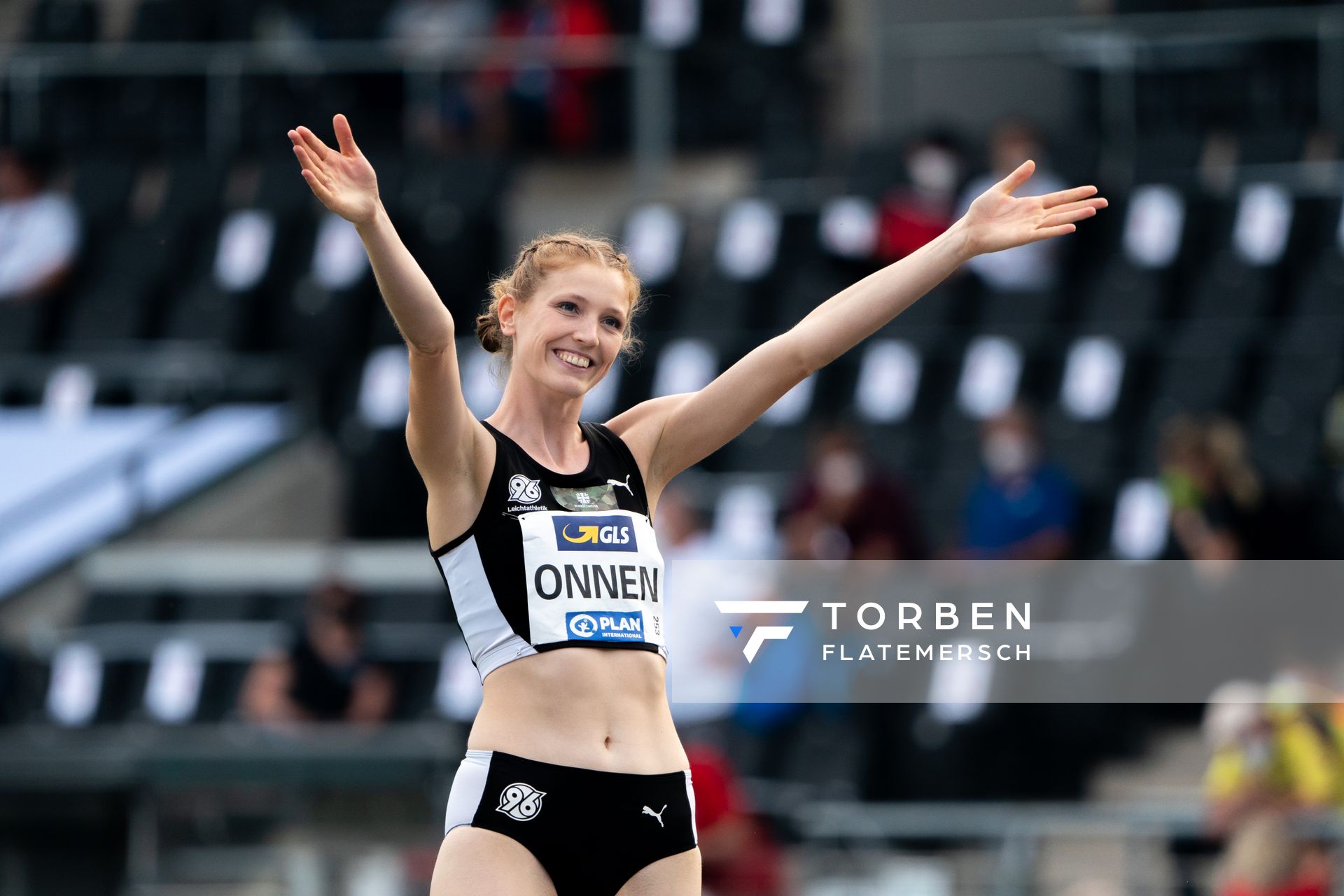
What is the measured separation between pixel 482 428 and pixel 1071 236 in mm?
8239

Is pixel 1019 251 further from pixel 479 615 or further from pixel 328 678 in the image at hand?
pixel 479 615

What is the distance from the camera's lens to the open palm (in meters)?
4.52

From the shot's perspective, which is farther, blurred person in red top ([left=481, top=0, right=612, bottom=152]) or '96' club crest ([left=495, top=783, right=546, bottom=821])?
blurred person in red top ([left=481, top=0, right=612, bottom=152])

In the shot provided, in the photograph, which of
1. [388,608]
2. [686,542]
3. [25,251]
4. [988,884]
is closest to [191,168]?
[25,251]

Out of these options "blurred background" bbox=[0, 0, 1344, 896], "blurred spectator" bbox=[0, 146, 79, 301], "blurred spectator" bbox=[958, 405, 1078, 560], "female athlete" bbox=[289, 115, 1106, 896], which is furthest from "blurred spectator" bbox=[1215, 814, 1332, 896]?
"blurred spectator" bbox=[0, 146, 79, 301]

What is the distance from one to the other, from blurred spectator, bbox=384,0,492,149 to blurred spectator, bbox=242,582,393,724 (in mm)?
5308

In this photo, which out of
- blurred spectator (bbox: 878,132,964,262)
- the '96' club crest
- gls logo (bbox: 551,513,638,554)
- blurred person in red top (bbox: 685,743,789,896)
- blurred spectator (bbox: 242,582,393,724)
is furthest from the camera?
blurred spectator (bbox: 878,132,964,262)

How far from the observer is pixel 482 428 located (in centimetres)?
434

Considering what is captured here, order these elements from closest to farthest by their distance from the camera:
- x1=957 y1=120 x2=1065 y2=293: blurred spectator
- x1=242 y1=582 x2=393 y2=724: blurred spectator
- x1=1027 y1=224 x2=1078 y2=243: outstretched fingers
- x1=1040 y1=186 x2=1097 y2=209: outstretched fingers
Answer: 1. x1=1027 y1=224 x2=1078 y2=243: outstretched fingers
2. x1=1040 y1=186 x2=1097 y2=209: outstretched fingers
3. x1=242 y1=582 x2=393 y2=724: blurred spectator
4. x1=957 y1=120 x2=1065 y2=293: blurred spectator

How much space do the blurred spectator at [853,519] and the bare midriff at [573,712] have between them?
5.33 metres

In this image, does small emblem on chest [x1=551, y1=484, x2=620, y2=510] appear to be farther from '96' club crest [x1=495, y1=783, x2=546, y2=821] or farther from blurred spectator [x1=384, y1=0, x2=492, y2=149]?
blurred spectator [x1=384, y1=0, x2=492, y2=149]

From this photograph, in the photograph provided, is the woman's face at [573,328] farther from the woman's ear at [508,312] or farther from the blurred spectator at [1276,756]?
the blurred spectator at [1276,756]

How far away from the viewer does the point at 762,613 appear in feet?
29.2

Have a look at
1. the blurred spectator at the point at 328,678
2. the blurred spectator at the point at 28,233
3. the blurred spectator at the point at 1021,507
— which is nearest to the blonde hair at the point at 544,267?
the blurred spectator at the point at 1021,507
